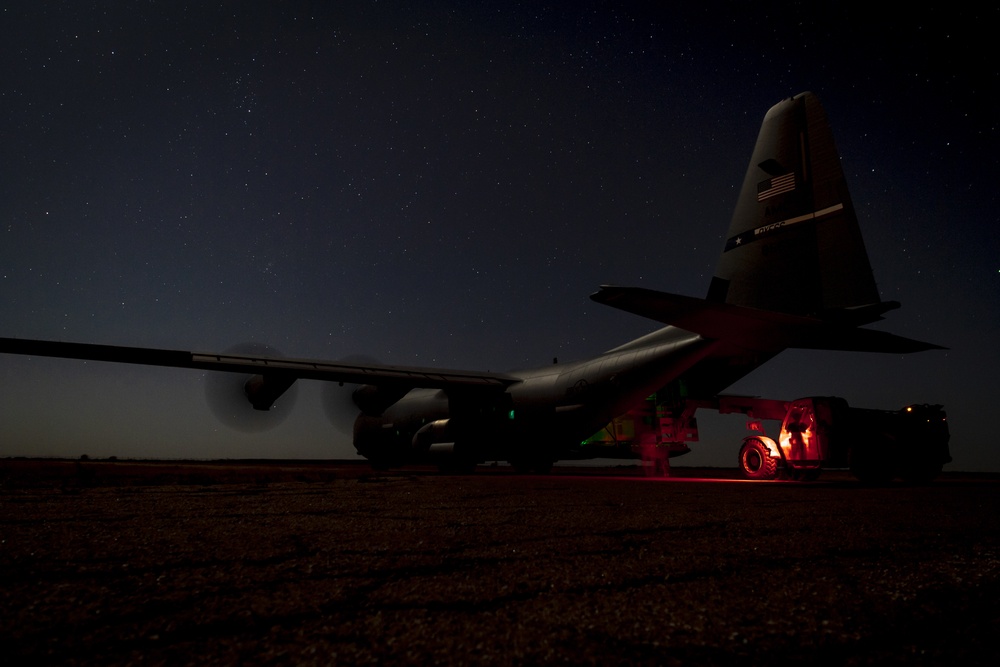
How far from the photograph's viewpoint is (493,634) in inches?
66.7

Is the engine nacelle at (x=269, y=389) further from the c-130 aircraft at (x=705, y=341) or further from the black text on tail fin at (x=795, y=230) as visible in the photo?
the black text on tail fin at (x=795, y=230)

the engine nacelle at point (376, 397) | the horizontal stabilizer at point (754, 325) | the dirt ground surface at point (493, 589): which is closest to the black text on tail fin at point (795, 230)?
the horizontal stabilizer at point (754, 325)

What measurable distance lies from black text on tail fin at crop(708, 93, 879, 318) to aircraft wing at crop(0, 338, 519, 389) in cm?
684

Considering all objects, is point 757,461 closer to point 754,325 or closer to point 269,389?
point 754,325

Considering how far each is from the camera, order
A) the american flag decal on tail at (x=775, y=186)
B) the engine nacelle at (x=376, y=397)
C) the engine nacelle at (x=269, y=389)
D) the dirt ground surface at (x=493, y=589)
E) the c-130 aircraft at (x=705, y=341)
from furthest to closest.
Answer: the engine nacelle at (x=376, y=397), the engine nacelle at (x=269, y=389), the american flag decal on tail at (x=775, y=186), the c-130 aircraft at (x=705, y=341), the dirt ground surface at (x=493, y=589)

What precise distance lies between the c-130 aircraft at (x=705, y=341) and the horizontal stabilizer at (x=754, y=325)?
29 millimetres

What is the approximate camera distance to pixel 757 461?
12.2 meters

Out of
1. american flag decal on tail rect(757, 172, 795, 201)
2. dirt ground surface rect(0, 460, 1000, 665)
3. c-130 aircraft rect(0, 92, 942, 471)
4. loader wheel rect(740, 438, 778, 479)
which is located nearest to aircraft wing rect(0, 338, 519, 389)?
c-130 aircraft rect(0, 92, 942, 471)

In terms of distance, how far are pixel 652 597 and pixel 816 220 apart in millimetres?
10105

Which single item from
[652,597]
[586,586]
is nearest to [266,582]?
[586,586]

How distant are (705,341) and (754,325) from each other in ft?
4.69

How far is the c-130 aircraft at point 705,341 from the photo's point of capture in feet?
32.0

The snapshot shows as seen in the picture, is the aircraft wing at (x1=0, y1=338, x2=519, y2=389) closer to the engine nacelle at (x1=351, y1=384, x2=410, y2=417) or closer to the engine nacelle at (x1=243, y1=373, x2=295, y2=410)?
the engine nacelle at (x1=243, y1=373, x2=295, y2=410)

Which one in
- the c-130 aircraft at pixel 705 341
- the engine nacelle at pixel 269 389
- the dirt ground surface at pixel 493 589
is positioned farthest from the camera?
the engine nacelle at pixel 269 389
